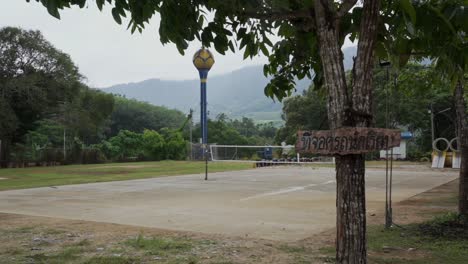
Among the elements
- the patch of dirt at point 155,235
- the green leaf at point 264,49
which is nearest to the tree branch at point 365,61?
the green leaf at point 264,49

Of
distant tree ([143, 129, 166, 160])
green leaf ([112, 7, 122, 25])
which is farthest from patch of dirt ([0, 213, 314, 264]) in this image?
distant tree ([143, 129, 166, 160])

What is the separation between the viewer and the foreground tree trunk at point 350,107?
10.8 ft

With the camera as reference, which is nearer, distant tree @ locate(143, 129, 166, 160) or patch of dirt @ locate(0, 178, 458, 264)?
patch of dirt @ locate(0, 178, 458, 264)

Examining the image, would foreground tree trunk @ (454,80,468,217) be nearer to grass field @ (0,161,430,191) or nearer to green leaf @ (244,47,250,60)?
green leaf @ (244,47,250,60)

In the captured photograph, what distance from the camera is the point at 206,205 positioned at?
40.3 ft

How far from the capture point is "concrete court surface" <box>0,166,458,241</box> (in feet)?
30.0

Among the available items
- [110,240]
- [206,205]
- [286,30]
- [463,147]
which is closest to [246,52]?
[286,30]

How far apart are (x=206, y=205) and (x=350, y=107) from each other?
9273 mm

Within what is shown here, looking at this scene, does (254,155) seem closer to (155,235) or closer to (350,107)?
(155,235)

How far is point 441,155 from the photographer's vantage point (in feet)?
103

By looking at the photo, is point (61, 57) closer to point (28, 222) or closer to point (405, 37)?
point (28, 222)

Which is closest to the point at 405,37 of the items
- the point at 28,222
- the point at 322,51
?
the point at 322,51

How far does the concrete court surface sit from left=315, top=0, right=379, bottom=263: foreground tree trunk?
4433 millimetres

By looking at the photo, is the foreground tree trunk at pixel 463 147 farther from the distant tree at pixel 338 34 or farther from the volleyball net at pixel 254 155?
the volleyball net at pixel 254 155
